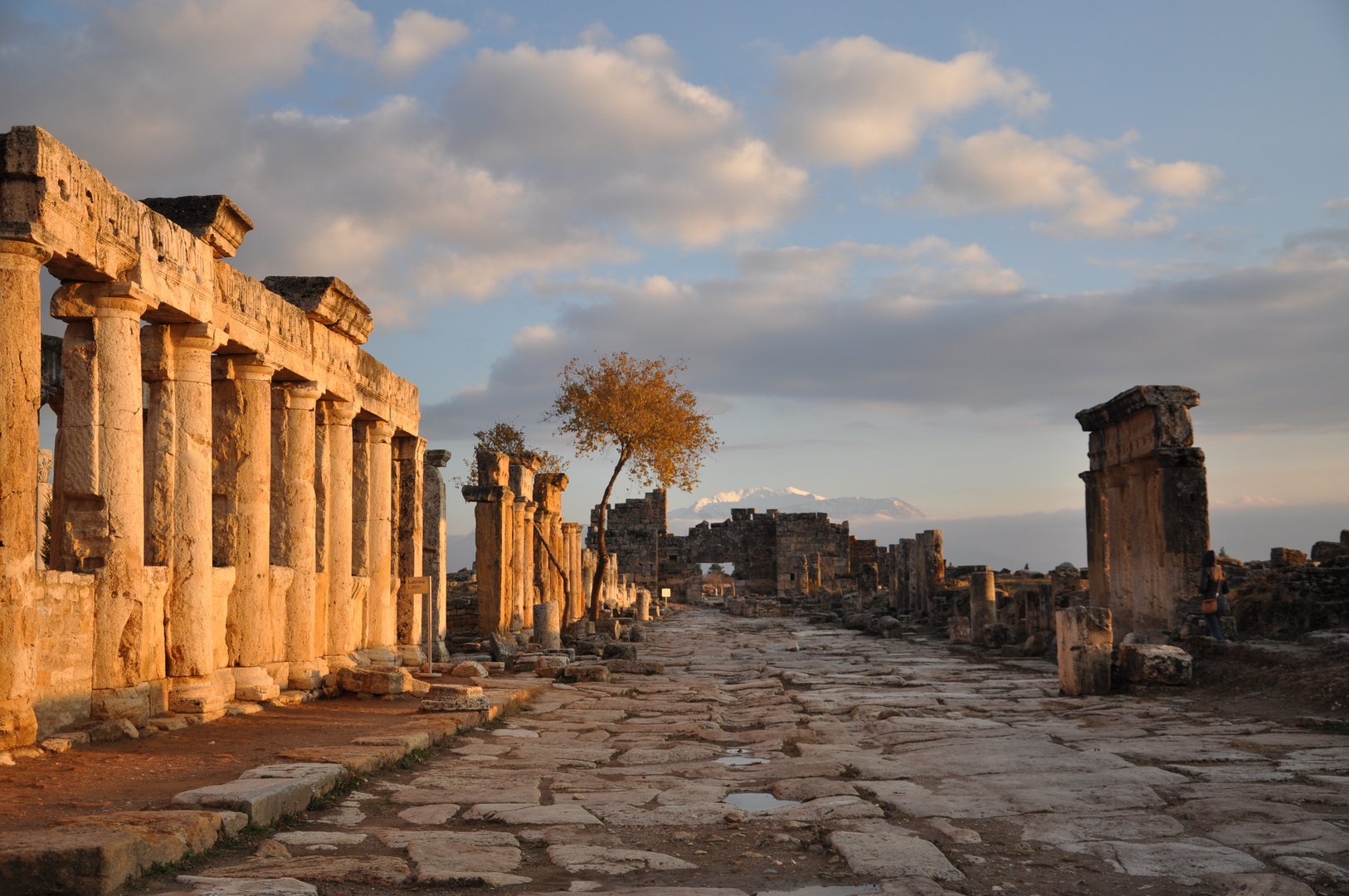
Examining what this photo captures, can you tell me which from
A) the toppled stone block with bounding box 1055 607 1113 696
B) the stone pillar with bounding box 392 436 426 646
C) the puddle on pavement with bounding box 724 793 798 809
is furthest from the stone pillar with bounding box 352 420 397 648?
the puddle on pavement with bounding box 724 793 798 809

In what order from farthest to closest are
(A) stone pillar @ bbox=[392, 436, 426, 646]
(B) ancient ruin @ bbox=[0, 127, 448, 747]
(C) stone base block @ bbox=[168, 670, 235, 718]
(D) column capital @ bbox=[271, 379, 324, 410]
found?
1. (A) stone pillar @ bbox=[392, 436, 426, 646]
2. (D) column capital @ bbox=[271, 379, 324, 410]
3. (C) stone base block @ bbox=[168, 670, 235, 718]
4. (B) ancient ruin @ bbox=[0, 127, 448, 747]

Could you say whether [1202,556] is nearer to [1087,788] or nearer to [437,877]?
[1087,788]

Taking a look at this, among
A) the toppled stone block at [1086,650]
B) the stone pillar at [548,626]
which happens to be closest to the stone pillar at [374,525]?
the stone pillar at [548,626]

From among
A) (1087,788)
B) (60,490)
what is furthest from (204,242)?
(1087,788)

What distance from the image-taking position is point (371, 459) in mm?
15125

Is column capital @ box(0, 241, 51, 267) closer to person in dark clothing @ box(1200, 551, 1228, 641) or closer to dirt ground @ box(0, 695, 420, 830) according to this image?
dirt ground @ box(0, 695, 420, 830)

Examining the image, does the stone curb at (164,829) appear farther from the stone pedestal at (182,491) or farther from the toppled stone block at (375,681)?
the toppled stone block at (375,681)

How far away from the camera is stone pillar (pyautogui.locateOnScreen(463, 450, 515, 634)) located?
19.9 m

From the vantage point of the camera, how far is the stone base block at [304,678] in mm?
11430

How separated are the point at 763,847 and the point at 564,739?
4.26m

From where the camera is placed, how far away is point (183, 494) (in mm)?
9586

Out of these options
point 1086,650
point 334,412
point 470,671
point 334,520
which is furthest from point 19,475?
point 1086,650

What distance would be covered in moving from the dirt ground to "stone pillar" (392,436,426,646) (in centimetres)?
587

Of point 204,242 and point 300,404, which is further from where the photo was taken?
point 300,404
